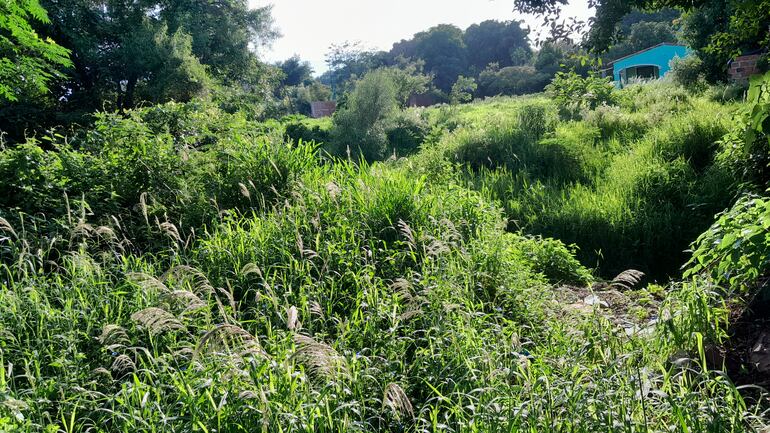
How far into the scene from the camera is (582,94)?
44.4 ft

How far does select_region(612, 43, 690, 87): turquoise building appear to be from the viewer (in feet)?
113

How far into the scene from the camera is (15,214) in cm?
517

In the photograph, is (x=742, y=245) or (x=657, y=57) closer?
(x=742, y=245)

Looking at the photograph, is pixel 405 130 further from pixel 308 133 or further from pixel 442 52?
pixel 442 52

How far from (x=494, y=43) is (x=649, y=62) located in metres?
36.6

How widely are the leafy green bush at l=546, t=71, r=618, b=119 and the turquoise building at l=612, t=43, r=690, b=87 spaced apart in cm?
2199

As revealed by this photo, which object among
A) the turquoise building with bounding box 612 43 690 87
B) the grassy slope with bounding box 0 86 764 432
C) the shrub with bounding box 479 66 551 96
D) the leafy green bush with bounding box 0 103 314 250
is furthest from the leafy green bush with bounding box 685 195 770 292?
the shrub with bounding box 479 66 551 96

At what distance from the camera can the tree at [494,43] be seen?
228 ft

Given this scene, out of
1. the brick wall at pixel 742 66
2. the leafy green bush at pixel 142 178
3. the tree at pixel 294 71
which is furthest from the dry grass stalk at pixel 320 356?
Answer: the tree at pixel 294 71

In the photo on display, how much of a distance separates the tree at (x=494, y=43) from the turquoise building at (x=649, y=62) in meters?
31.3

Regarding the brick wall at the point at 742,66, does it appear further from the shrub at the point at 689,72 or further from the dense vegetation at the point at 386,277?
the dense vegetation at the point at 386,277

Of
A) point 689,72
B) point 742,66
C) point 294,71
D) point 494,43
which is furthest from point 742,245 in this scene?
point 294,71

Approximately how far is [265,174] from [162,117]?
250 centimetres

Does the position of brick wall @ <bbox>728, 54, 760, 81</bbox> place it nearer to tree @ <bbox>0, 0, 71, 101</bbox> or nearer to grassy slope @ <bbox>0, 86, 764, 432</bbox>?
grassy slope @ <bbox>0, 86, 764, 432</bbox>
